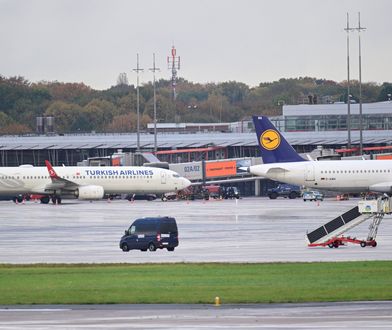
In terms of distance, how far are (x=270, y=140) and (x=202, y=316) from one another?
226ft

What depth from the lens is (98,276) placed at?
129ft

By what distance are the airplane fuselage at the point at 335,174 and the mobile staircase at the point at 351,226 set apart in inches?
1630

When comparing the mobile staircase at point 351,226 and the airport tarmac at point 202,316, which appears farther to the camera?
the mobile staircase at point 351,226

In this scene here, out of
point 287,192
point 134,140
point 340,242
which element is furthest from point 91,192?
point 340,242

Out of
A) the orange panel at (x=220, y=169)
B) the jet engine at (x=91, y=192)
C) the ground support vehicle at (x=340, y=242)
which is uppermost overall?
the orange panel at (x=220, y=169)

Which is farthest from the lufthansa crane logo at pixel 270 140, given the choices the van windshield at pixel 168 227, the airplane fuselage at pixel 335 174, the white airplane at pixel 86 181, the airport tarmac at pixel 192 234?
the van windshield at pixel 168 227

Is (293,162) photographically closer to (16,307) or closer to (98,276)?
(98,276)

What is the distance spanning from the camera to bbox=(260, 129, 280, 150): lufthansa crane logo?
9763 centimetres

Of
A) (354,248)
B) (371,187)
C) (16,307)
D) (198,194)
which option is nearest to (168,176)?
(198,194)

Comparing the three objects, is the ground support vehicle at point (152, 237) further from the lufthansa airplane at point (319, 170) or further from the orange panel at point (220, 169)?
the orange panel at point (220, 169)

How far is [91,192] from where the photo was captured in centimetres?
10656

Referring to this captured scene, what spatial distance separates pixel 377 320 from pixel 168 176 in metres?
79.6

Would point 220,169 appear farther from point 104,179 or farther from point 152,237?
point 152,237

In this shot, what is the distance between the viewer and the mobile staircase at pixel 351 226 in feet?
168
